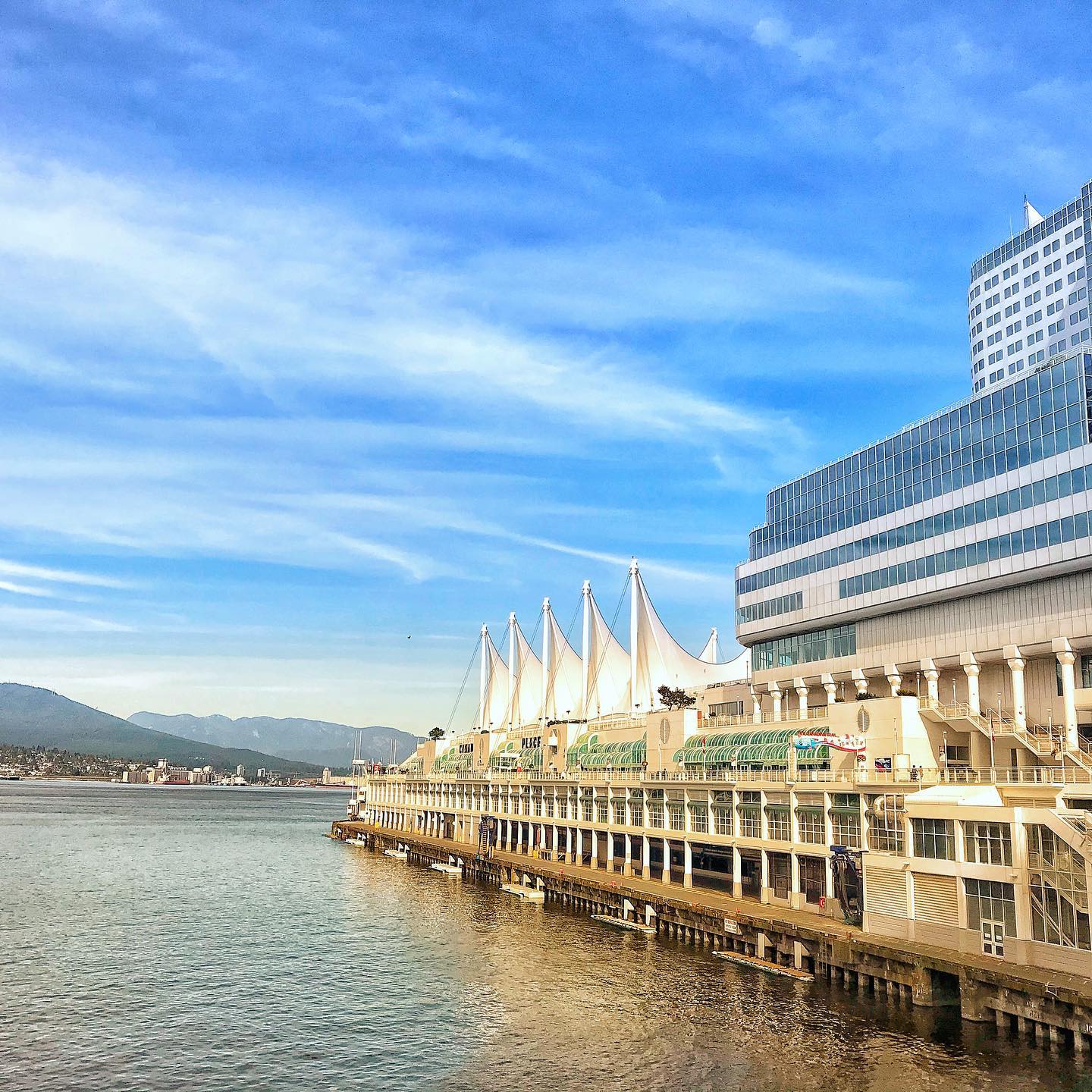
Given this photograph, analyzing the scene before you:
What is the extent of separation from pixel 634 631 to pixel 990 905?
7287cm

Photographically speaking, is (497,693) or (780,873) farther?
(497,693)

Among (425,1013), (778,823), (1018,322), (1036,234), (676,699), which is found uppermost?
(1036,234)

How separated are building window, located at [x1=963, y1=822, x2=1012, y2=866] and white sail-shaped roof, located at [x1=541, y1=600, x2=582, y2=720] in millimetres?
93685

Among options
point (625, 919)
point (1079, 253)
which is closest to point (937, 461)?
point (625, 919)

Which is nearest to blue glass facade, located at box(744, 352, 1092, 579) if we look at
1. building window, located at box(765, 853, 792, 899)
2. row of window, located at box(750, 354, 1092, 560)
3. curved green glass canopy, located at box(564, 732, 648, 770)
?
row of window, located at box(750, 354, 1092, 560)

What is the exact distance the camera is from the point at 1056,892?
142ft

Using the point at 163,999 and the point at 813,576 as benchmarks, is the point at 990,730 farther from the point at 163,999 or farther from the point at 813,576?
the point at 163,999

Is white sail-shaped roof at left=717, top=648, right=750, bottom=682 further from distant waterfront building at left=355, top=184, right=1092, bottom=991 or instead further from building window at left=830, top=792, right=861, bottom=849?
building window at left=830, top=792, right=861, bottom=849

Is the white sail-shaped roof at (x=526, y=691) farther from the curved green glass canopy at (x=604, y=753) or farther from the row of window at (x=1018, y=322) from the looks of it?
the row of window at (x=1018, y=322)

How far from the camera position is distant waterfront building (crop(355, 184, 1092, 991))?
48312mm

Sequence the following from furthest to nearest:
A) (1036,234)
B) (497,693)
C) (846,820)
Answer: (497,693)
(1036,234)
(846,820)

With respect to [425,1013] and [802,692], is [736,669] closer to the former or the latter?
[802,692]

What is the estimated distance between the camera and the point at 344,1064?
42.4 metres

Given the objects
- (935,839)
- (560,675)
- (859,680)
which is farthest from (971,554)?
(560,675)
